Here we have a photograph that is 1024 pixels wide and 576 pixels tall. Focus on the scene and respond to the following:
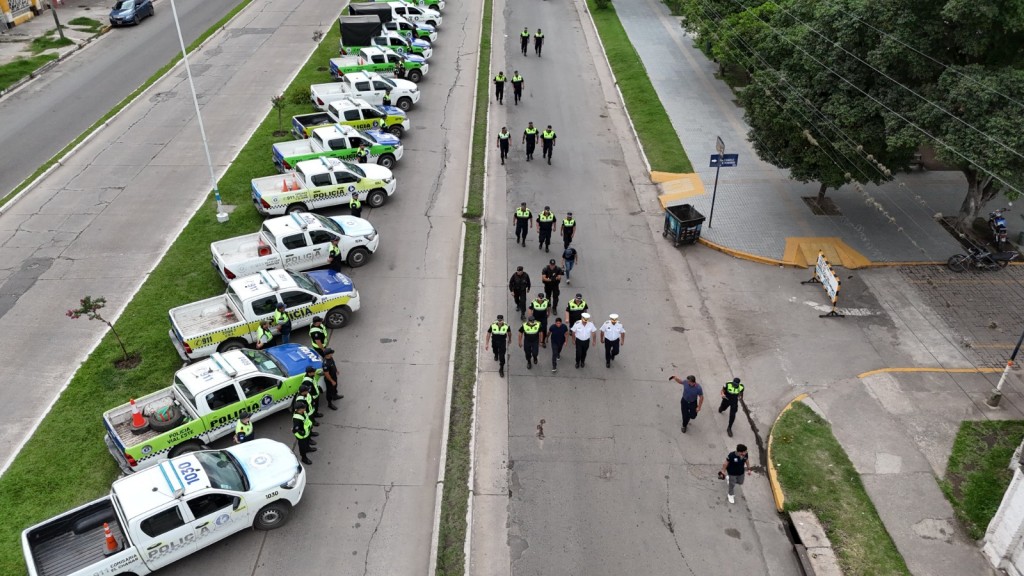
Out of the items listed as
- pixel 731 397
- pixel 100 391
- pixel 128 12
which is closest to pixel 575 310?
pixel 731 397

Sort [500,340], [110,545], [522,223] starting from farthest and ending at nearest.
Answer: [522,223] < [500,340] < [110,545]

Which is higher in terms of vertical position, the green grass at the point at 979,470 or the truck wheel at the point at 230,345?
the truck wheel at the point at 230,345

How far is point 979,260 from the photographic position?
20297 mm

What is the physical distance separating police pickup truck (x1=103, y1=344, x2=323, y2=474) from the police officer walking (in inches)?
321

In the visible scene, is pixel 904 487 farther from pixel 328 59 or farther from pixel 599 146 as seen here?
pixel 328 59

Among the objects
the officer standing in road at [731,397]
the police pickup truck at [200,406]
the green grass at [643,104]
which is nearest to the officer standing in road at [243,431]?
the police pickup truck at [200,406]

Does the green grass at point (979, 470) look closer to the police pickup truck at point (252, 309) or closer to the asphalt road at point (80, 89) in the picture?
the police pickup truck at point (252, 309)

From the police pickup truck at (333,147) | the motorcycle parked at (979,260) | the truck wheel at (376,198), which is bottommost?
the motorcycle parked at (979,260)

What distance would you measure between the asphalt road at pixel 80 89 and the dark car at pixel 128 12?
0.41 m

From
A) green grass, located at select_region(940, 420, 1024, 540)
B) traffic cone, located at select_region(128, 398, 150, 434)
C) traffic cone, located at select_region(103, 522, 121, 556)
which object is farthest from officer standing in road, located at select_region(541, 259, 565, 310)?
traffic cone, located at select_region(103, 522, 121, 556)

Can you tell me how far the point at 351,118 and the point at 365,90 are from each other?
356 cm

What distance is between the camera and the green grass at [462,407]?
12.1m

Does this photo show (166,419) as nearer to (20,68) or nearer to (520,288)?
(520,288)

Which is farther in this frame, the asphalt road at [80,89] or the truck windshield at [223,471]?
the asphalt road at [80,89]
